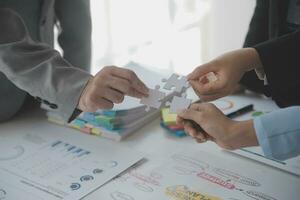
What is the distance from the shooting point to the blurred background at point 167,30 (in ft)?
6.63

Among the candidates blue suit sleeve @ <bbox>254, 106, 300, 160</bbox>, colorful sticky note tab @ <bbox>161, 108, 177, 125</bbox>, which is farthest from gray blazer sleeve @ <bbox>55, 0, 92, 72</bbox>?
blue suit sleeve @ <bbox>254, 106, 300, 160</bbox>

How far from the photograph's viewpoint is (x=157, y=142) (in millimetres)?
973

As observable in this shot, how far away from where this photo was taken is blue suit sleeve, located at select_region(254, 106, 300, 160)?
2.19 feet

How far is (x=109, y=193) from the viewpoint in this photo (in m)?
0.78

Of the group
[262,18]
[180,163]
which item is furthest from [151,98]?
[262,18]

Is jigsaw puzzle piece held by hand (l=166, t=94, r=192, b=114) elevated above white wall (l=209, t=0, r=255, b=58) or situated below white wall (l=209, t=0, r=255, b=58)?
above

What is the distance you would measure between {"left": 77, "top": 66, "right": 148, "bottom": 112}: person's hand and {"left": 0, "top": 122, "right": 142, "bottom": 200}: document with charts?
128 mm

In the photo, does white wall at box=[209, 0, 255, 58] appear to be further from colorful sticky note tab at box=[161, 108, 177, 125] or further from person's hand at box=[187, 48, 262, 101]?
person's hand at box=[187, 48, 262, 101]

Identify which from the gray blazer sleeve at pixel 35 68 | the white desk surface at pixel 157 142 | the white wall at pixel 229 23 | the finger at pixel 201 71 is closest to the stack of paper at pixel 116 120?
the white desk surface at pixel 157 142

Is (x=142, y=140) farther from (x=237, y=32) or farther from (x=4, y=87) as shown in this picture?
(x=237, y=32)

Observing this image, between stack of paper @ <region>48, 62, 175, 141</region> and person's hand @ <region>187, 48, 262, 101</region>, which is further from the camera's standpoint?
stack of paper @ <region>48, 62, 175, 141</region>

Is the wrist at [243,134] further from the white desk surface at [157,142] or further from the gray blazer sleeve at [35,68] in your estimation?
the gray blazer sleeve at [35,68]

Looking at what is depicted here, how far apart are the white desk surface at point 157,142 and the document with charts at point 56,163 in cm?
3

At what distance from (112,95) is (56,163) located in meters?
0.19
